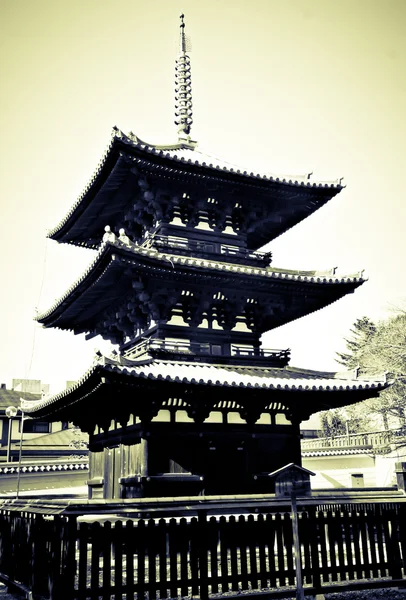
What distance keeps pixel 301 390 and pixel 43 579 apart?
30.9 feet

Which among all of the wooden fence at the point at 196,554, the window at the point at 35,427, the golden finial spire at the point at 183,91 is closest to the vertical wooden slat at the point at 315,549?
the wooden fence at the point at 196,554

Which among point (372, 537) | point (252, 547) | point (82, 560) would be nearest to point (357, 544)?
point (372, 537)

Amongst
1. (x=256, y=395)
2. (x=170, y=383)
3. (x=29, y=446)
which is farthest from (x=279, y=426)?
(x=29, y=446)

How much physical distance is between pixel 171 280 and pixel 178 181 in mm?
3527

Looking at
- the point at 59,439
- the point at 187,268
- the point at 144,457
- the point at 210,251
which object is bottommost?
the point at 144,457

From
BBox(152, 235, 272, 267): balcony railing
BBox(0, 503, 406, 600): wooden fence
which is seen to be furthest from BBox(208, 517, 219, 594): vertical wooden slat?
BBox(152, 235, 272, 267): balcony railing

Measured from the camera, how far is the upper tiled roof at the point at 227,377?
14625 mm

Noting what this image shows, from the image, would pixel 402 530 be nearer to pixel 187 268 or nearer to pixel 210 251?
pixel 187 268

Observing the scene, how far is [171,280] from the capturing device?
57.0 ft

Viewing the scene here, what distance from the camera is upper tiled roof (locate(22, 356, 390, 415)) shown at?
14.6 meters

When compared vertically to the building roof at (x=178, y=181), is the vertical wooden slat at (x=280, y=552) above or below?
below

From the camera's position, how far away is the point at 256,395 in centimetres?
1688

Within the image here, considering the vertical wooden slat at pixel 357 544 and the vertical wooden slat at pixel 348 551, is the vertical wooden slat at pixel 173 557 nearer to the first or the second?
the vertical wooden slat at pixel 348 551

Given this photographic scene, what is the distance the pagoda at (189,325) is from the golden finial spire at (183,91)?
7.48 feet
